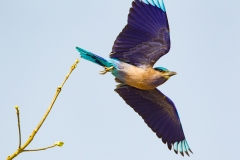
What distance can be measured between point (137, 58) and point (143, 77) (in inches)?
14.9

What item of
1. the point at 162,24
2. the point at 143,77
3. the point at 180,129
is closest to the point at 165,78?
the point at 143,77

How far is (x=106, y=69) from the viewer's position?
20.8ft

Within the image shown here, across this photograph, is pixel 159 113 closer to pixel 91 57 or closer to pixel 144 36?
pixel 144 36

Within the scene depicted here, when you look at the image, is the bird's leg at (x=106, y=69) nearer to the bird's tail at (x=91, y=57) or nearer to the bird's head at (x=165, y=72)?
the bird's tail at (x=91, y=57)

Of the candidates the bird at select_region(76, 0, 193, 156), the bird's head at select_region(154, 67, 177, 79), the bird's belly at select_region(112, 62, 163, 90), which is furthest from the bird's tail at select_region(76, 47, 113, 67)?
the bird's head at select_region(154, 67, 177, 79)

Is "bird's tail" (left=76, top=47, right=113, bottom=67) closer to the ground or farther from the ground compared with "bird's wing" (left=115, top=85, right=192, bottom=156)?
farther from the ground

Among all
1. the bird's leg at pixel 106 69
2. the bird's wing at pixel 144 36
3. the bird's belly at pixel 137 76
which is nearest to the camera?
the bird's leg at pixel 106 69

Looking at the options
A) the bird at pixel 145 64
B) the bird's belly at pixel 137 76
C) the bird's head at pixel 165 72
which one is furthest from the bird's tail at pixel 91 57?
the bird's head at pixel 165 72

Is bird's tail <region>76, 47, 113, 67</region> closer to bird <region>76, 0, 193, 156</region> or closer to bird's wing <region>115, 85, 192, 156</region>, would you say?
bird <region>76, 0, 193, 156</region>

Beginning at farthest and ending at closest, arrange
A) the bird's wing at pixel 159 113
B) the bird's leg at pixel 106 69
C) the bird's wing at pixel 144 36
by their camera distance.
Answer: the bird's wing at pixel 159 113, the bird's wing at pixel 144 36, the bird's leg at pixel 106 69

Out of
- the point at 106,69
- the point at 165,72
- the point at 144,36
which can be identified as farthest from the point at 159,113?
the point at 106,69

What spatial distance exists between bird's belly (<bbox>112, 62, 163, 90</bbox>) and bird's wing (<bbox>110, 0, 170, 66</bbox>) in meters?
0.18

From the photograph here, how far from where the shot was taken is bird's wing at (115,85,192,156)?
24.6 ft

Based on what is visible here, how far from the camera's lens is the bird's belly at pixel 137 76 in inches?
256
